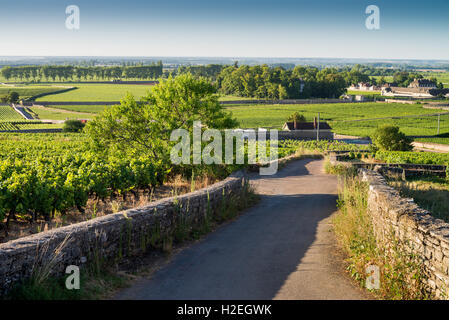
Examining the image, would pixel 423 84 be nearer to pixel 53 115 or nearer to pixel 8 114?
pixel 53 115

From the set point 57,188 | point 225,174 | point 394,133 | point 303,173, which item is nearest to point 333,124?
point 394,133

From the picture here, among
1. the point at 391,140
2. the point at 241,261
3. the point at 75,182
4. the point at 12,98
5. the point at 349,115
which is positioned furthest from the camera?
the point at 12,98

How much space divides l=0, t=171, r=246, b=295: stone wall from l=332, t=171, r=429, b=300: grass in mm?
3878

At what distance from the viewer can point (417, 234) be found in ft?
24.7

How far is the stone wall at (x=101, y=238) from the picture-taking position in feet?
22.5

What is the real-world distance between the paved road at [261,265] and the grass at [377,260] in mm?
312

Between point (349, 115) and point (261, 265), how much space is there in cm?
10816

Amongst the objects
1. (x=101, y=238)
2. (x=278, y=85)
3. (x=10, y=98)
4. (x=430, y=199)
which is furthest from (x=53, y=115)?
(x=101, y=238)

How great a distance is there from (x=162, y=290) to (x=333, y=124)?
93.5m

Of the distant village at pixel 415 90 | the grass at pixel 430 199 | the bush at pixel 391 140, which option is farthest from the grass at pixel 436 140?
the distant village at pixel 415 90

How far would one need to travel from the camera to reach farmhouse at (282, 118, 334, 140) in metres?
76.3

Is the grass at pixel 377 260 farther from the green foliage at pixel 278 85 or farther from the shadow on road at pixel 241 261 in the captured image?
the green foliage at pixel 278 85
